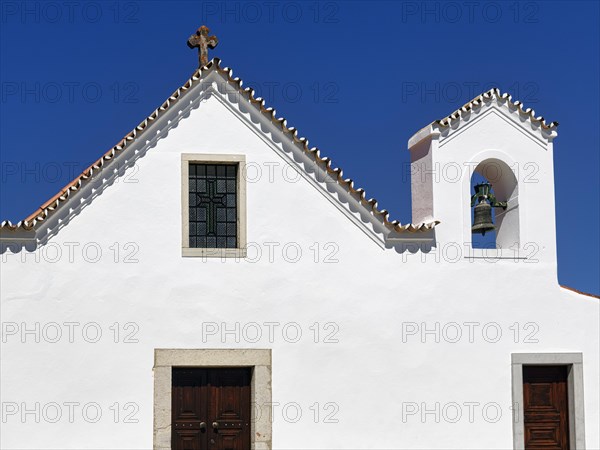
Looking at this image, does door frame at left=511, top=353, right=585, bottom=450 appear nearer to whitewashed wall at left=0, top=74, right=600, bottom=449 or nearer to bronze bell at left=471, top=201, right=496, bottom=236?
whitewashed wall at left=0, top=74, right=600, bottom=449

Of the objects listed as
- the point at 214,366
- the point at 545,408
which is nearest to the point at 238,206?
the point at 214,366

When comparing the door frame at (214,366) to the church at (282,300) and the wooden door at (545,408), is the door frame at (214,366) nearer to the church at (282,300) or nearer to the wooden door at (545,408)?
the church at (282,300)

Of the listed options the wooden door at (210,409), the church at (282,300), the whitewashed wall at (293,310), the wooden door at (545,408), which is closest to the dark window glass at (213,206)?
the church at (282,300)

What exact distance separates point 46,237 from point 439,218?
19.8 feet

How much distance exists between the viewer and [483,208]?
17.6 metres

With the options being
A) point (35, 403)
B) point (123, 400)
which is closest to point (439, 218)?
point (123, 400)

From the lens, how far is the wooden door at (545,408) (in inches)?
676

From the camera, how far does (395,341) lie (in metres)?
16.8

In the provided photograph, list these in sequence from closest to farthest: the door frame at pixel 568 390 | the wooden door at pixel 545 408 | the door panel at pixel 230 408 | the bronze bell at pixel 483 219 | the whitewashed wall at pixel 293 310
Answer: the whitewashed wall at pixel 293 310
the door panel at pixel 230 408
the door frame at pixel 568 390
the wooden door at pixel 545 408
the bronze bell at pixel 483 219

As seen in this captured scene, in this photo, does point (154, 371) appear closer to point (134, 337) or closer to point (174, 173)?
point (134, 337)

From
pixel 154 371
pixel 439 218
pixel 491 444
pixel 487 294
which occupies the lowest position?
pixel 491 444

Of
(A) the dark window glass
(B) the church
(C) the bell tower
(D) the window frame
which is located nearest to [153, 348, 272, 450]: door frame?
(B) the church

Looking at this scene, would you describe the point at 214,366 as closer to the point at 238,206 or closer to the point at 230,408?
the point at 230,408

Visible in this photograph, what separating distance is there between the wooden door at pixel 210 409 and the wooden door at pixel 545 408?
175 inches
